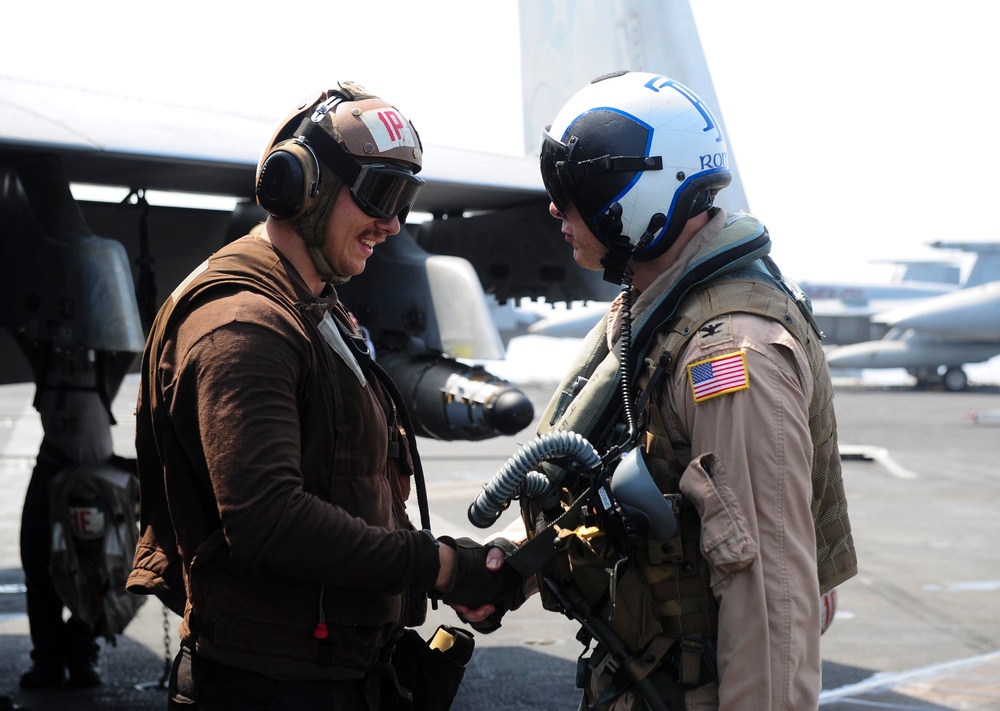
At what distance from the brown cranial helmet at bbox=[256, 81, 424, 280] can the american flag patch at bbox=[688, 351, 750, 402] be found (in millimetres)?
813

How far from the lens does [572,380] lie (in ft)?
9.16

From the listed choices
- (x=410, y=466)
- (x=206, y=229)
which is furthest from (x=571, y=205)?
(x=206, y=229)

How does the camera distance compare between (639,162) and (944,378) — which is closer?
(639,162)

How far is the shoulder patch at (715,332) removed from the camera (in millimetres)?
2223

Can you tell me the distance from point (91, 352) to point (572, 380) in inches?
142

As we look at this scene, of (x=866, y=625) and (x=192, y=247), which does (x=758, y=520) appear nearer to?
(x=866, y=625)

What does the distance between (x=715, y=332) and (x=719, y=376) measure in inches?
4.9

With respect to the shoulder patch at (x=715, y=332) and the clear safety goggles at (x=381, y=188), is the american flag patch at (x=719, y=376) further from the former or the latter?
the clear safety goggles at (x=381, y=188)

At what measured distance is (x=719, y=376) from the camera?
216 centimetres

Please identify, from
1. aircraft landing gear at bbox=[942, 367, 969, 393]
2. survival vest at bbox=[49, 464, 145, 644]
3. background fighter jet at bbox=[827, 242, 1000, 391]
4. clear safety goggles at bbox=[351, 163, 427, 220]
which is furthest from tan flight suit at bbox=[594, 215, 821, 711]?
aircraft landing gear at bbox=[942, 367, 969, 393]

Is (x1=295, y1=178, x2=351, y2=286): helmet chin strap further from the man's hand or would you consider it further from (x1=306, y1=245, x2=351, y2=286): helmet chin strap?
the man's hand

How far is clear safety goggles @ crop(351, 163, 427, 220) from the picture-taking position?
2.44m

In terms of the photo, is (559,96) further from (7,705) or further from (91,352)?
(7,705)

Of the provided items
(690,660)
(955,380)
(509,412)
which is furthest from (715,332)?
(955,380)
